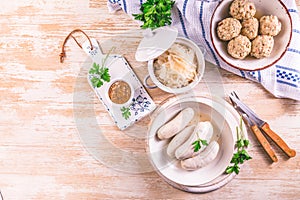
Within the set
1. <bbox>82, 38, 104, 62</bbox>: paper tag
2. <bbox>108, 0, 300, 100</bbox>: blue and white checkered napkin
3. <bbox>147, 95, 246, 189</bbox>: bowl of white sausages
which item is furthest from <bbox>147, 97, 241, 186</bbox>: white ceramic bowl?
<bbox>82, 38, 104, 62</bbox>: paper tag

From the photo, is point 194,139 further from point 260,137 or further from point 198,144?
point 260,137

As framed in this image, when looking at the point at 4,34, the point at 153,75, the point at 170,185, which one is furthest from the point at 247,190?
the point at 4,34

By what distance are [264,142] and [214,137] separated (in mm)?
141

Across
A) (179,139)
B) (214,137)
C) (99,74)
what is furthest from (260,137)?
(99,74)

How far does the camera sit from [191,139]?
1369mm

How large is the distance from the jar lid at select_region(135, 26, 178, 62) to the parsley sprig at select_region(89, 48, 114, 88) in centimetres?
10

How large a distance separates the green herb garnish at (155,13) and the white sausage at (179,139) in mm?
305

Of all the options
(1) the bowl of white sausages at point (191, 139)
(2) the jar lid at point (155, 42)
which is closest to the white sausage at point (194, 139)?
(1) the bowl of white sausages at point (191, 139)

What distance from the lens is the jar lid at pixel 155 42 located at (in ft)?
4.53

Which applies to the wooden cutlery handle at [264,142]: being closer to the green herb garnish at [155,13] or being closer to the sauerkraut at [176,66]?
the sauerkraut at [176,66]

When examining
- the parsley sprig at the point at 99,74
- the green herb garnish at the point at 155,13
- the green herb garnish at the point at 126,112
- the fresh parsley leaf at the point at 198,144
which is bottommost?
the fresh parsley leaf at the point at 198,144

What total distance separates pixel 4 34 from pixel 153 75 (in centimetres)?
48

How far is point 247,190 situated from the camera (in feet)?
4.67

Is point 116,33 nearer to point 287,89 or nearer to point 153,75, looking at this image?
point 153,75
